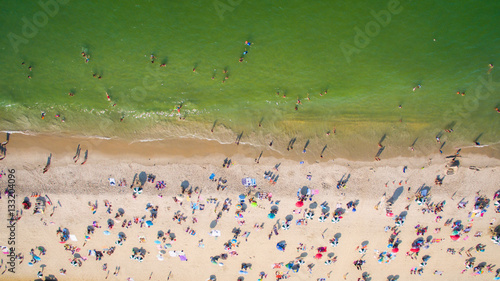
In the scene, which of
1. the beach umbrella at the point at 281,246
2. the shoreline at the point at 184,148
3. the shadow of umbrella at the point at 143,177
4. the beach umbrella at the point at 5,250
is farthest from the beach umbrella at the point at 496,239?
the beach umbrella at the point at 5,250

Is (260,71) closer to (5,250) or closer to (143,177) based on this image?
(143,177)

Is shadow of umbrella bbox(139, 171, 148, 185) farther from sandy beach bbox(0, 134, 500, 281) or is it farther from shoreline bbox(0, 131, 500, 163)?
shoreline bbox(0, 131, 500, 163)

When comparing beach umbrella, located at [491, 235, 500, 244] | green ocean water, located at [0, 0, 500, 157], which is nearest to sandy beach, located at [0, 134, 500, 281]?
beach umbrella, located at [491, 235, 500, 244]

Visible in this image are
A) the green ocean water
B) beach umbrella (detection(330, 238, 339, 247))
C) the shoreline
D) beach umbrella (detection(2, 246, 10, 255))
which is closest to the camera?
the green ocean water

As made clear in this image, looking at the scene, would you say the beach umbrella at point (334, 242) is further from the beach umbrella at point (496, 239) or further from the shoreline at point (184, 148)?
the beach umbrella at point (496, 239)

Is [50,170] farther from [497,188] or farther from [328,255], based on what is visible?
[497,188]

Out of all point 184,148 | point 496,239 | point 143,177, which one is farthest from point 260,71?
point 496,239

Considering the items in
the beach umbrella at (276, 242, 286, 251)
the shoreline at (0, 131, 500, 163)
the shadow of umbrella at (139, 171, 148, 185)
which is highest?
the shoreline at (0, 131, 500, 163)
